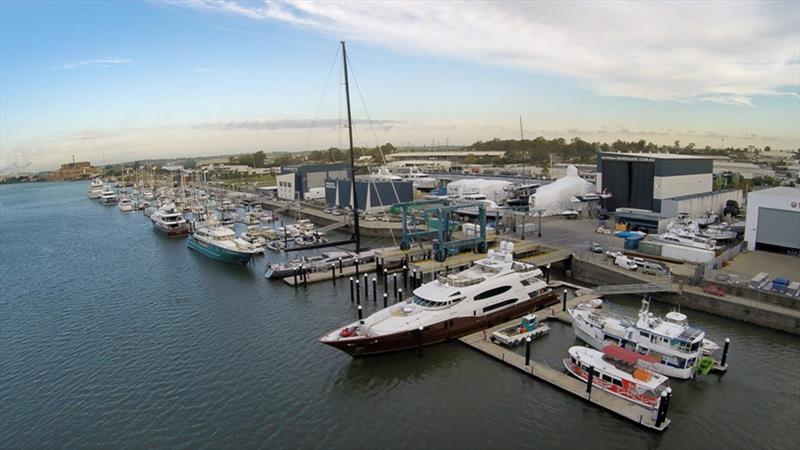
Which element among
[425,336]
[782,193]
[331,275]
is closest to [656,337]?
[425,336]

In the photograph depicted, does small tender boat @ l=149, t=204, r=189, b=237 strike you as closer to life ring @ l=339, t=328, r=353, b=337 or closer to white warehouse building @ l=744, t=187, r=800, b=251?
life ring @ l=339, t=328, r=353, b=337

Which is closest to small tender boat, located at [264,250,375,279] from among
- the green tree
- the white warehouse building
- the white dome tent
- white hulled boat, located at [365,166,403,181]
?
the white dome tent

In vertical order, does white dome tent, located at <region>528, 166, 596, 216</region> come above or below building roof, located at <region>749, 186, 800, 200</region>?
below

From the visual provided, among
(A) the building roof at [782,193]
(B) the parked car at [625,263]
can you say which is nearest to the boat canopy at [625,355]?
(B) the parked car at [625,263]

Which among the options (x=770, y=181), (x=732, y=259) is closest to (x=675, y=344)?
(x=732, y=259)

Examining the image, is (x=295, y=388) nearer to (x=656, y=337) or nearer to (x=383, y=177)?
(x=656, y=337)

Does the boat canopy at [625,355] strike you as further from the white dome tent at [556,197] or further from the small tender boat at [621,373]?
the white dome tent at [556,197]
